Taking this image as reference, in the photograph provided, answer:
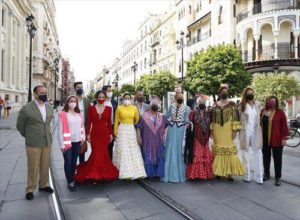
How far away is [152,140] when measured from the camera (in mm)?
6645

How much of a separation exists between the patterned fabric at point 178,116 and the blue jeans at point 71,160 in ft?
6.58

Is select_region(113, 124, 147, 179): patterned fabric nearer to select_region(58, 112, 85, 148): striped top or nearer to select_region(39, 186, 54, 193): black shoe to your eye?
A: select_region(58, 112, 85, 148): striped top

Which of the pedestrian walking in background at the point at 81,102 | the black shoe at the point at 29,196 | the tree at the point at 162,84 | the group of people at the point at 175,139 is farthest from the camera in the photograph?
the tree at the point at 162,84

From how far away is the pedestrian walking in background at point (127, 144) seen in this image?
248 inches

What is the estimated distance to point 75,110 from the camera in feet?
20.1

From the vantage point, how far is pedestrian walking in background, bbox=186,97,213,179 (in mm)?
6586

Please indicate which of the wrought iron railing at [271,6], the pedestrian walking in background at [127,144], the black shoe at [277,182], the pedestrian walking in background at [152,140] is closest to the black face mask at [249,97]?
the black shoe at [277,182]

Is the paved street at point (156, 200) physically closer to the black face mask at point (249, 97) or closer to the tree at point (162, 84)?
the black face mask at point (249, 97)

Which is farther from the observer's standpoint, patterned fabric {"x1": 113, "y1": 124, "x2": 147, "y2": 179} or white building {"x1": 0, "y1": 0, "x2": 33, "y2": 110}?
white building {"x1": 0, "y1": 0, "x2": 33, "y2": 110}

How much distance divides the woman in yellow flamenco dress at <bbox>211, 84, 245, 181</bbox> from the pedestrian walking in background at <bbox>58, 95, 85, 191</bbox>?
2.74 m

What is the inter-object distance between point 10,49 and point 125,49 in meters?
65.3

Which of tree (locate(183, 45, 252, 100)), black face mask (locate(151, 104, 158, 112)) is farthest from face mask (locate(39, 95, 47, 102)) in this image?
tree (locate(183, 45, 252, 100))

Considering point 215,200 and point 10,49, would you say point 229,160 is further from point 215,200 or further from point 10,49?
point 10,49

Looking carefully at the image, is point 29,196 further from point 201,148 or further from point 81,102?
point 201,148
